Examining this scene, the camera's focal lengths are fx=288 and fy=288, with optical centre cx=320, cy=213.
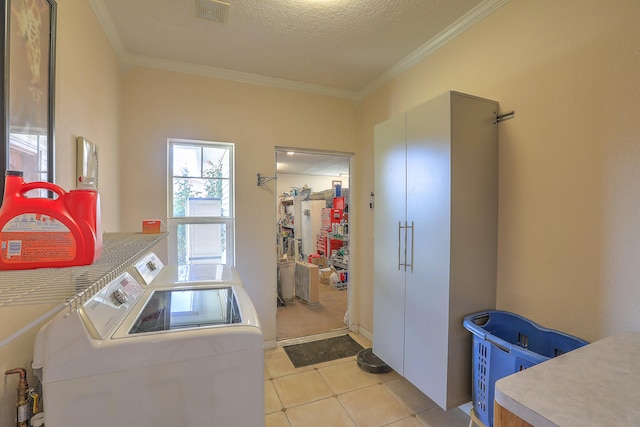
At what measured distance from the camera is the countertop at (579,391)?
2.35 ft

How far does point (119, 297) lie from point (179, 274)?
60 centimetres

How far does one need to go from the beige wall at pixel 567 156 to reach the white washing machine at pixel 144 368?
5.10 feet

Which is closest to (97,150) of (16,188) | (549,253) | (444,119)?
(16,188)

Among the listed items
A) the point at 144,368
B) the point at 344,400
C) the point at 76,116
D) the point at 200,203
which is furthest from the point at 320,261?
the point at 144,368

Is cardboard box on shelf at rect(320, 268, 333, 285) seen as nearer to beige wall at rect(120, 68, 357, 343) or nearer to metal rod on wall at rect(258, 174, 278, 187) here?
beige wall at rect(120, 68, 357, 343)

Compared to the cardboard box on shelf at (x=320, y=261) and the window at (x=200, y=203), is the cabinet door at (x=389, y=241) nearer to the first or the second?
the window at (x=200, y=203)

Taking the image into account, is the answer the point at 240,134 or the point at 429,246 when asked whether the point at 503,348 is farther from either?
the point at 240,134

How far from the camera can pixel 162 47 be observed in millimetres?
2316

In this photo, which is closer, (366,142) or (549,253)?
(549,253)

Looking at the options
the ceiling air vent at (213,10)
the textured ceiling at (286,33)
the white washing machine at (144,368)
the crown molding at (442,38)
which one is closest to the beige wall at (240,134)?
the textured ceiling at (286,33)

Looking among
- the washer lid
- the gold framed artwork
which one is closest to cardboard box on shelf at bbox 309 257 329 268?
the washer lid

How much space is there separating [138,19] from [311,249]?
6225mm

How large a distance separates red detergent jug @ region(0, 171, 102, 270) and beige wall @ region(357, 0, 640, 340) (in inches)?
80.5

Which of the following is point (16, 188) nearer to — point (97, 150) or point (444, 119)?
point (97, 150)
